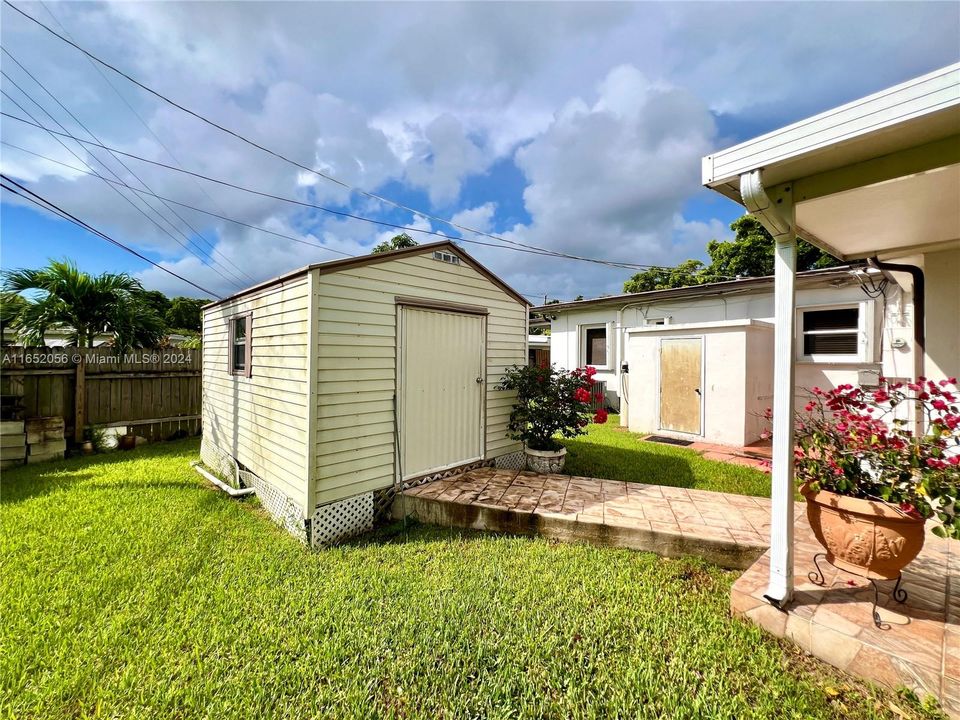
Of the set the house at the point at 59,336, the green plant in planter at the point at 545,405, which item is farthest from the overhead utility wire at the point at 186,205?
the house at the point at 59,336

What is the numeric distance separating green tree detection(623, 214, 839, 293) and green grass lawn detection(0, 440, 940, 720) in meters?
16.9

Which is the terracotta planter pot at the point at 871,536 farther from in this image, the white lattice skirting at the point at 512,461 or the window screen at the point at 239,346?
the window screen at the point at 239,346

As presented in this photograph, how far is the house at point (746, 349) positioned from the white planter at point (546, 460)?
332 cm

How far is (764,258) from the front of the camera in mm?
16594

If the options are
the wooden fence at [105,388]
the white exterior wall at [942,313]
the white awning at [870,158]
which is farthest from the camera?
the wooden fence at [105,388]

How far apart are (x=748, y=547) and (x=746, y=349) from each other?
4808 mm

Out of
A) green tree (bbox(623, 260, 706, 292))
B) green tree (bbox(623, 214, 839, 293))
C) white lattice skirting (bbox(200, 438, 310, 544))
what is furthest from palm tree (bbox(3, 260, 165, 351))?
green tree (bbox(623, 260, 706, 292))

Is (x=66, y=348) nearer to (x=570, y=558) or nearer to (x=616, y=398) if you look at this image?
(x=570, y=558)

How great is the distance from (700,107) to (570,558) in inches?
342

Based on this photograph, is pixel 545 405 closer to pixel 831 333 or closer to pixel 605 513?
pixel 605 513

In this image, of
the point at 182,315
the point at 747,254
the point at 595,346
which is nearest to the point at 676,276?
the point at 747,254

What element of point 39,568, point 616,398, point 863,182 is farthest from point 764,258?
point 39,568

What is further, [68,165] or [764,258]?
[764,258]

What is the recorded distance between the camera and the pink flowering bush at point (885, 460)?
5.90 ft
